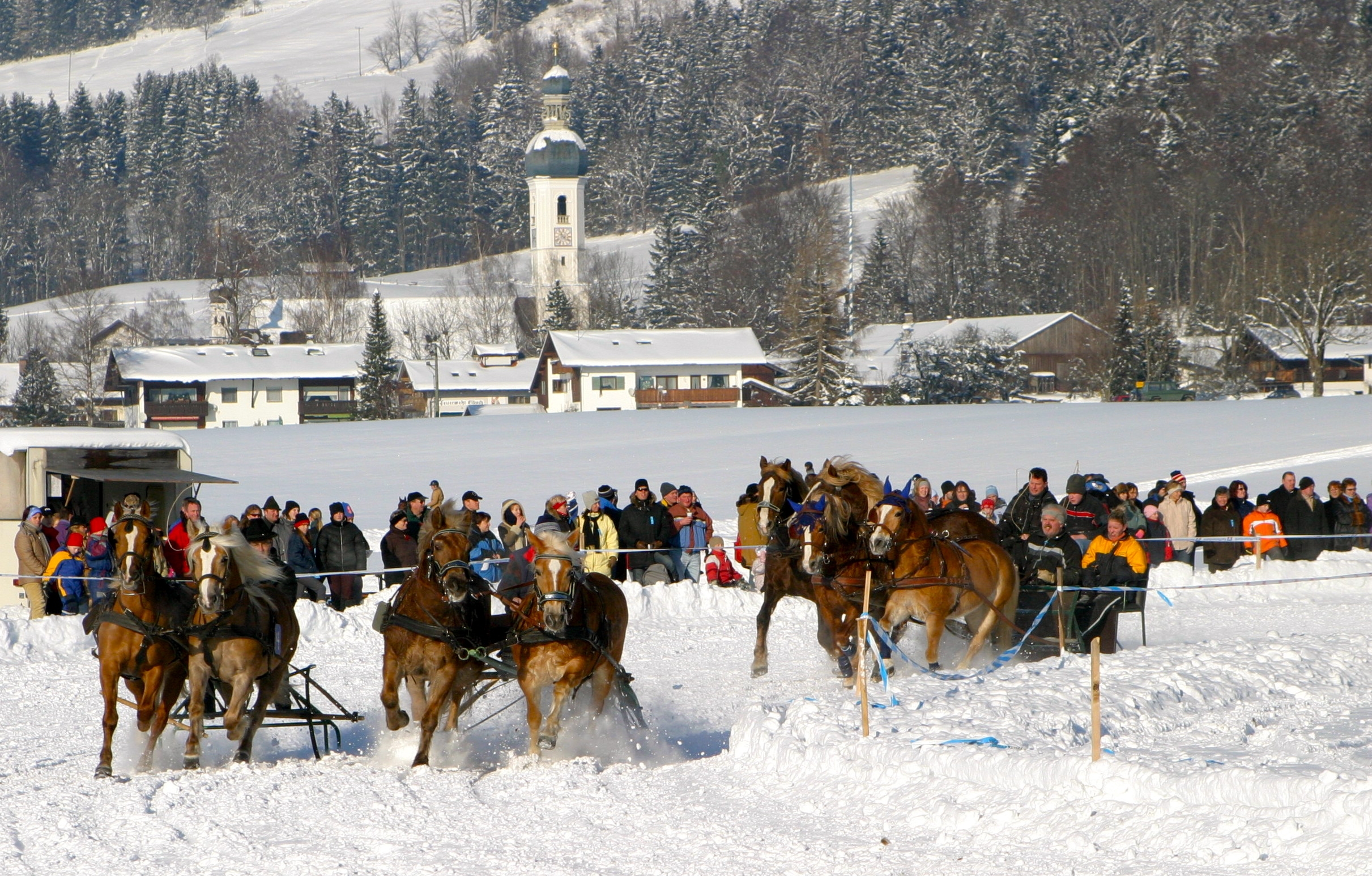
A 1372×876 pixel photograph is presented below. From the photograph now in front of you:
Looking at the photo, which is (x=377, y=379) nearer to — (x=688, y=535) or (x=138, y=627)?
(x=688, y=535)

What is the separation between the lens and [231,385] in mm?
73438

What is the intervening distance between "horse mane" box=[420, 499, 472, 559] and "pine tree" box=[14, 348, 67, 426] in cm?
5931

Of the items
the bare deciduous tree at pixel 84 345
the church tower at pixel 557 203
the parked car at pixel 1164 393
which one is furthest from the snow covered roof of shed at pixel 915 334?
the bare deciduous tree at pixel 84 345

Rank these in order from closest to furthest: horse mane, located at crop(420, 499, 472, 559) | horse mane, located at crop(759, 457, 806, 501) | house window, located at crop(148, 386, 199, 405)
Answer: horse mane, located at crop(420, 499, 472, 559), horse mane, located at crop(759, 457, 806, 501), house window, located at crop(148, 386, 199, 405)

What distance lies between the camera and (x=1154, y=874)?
6.22m

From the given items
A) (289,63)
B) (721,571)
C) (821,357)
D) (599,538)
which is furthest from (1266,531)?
(289,63)

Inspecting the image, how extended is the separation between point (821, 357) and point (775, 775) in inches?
2085

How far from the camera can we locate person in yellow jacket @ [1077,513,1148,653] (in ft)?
39.7

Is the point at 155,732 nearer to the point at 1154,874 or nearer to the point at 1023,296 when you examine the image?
the point at 1154,874

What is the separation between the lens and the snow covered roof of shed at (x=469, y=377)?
7769 cm

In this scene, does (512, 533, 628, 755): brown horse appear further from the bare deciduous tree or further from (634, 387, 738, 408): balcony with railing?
the bare deciduous tree

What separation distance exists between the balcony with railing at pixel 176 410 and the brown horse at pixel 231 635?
64.9 metres

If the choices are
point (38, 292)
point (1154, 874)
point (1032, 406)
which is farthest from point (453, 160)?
point (1154, 874)

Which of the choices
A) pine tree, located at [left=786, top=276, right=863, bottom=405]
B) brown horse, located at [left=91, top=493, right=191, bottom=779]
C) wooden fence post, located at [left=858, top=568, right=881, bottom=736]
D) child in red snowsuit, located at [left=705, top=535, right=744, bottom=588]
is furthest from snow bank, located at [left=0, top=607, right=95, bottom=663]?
pine tree, located at [left=786, top=276, right=863, bottom=405]
